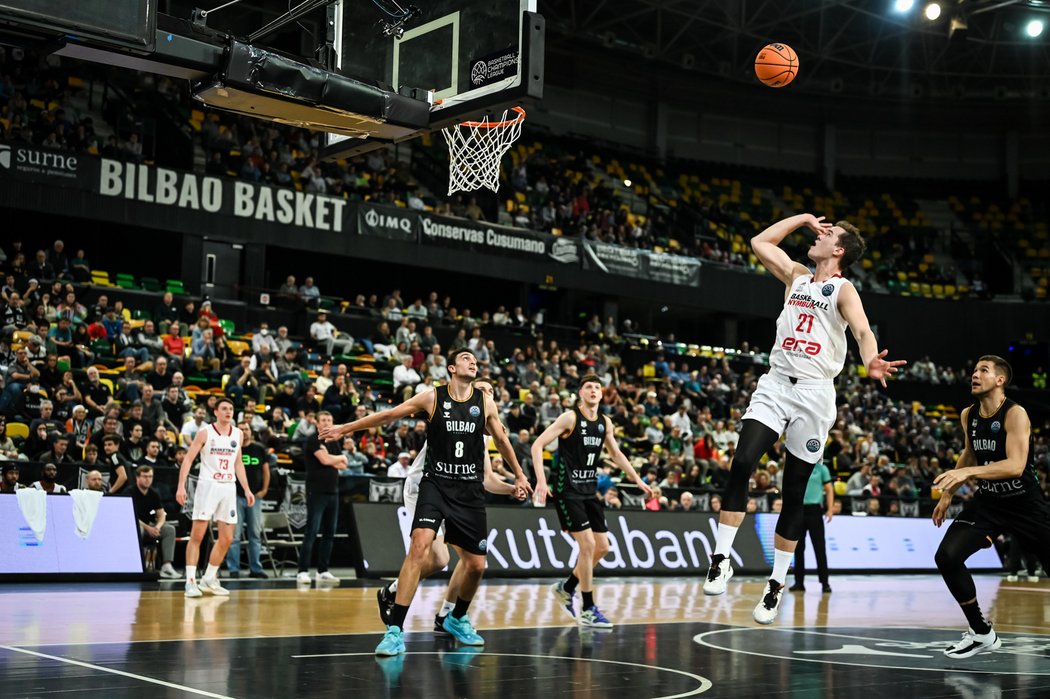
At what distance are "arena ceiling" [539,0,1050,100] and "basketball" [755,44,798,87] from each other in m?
21.8

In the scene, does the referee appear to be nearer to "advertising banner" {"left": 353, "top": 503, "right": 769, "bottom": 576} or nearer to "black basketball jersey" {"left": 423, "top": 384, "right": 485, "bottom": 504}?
"advertising banner" {"left": 353, "top": 503, "right": 769, "bottom": 576}

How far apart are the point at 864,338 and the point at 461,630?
424cm

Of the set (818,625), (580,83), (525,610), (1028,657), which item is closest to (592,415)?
(525,610)

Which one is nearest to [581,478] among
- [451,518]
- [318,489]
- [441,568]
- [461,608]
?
[441,568]

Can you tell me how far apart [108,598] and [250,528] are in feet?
11.3

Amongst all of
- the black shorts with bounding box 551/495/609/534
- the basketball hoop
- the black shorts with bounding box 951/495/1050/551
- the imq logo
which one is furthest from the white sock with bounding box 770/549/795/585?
the imq logo

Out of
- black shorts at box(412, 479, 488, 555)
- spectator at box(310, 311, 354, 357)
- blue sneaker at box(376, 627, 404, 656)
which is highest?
spectator at box(310, 311, 354, 357)

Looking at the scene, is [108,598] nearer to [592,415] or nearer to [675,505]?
[592,415]

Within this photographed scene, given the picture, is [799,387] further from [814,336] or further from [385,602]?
[385,602]

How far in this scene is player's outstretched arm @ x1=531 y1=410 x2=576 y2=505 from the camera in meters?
10.4

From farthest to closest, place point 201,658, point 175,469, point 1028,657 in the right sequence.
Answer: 1. point 175,469
2. point 1028,657
3. point 201,658

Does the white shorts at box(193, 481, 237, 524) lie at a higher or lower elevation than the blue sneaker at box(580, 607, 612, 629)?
higher

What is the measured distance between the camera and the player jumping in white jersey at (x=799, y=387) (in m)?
7.00

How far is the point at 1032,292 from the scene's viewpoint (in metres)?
37.8
